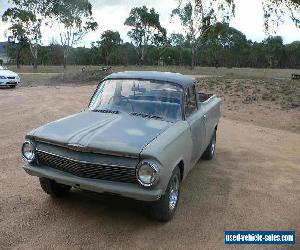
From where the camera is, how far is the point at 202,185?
20.7ft

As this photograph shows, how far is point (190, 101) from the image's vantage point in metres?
6.00

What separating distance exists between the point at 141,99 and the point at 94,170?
63.3 inches

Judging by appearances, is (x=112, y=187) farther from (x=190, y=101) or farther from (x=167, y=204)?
(x=190, y=101)

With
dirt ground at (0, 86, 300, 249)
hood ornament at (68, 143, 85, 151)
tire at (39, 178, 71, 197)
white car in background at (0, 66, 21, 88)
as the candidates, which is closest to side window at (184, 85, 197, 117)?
dirt ground at (0, 86, 300, 249)

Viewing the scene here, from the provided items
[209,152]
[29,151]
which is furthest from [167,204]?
[209,152]

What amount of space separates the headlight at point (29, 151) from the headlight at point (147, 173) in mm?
1421

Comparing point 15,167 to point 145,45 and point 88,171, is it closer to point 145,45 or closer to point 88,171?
point 88,171

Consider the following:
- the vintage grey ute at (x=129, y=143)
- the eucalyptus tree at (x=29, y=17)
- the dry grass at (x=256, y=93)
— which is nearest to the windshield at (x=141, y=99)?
the vintage grey ute at (x=129, y=143)

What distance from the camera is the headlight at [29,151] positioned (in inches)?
192

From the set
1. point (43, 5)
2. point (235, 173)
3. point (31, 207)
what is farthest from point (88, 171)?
point (43, 5)

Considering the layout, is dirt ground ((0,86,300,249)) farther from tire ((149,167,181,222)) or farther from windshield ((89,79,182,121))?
windshield ((89,79,182,121))

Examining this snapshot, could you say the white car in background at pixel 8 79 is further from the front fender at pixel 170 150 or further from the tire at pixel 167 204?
the tire at pixel 167 204

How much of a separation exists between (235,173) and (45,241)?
3.84 meters

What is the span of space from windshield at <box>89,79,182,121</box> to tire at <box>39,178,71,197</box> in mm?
1224
